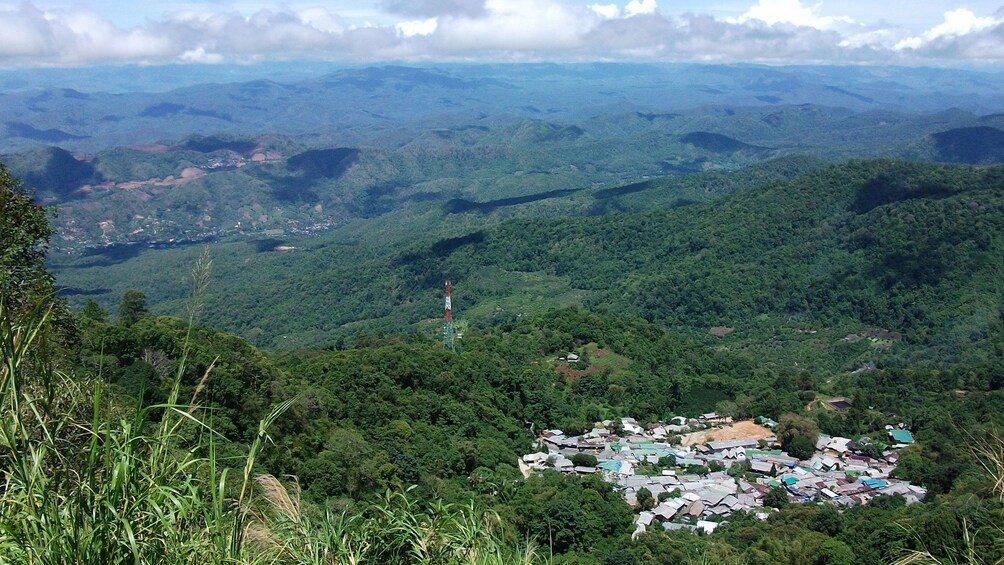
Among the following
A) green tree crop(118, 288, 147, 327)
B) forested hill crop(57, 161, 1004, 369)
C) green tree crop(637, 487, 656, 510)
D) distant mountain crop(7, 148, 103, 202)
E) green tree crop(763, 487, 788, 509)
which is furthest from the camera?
distant mountain crop(7, 148, 103, 202)

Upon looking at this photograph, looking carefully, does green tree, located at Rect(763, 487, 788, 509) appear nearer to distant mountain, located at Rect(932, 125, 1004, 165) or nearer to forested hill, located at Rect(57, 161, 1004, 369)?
forested hill, located at Rect(57, 161, 1004, 369)

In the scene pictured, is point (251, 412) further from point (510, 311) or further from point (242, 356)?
point (510, 311)

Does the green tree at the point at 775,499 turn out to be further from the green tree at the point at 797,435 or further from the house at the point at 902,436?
the house at the point at 902,436

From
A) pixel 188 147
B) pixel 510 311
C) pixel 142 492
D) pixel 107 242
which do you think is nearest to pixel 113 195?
pixel 107 242

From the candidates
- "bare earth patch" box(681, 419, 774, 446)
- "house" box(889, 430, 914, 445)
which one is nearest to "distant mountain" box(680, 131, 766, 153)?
"house" box(889, 430, 914, 445)

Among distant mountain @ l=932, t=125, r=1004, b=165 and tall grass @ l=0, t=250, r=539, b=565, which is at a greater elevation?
tall grass @ l=0, t=250, r=539, b=565

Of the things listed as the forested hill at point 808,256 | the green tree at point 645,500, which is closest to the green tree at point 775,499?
the green tree at point 645,500
